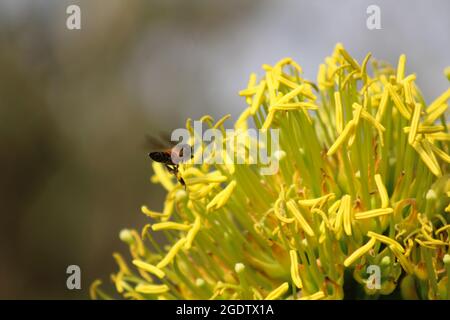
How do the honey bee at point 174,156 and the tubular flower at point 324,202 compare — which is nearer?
the tubular flower at point 324,202

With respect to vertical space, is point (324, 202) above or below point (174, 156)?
below

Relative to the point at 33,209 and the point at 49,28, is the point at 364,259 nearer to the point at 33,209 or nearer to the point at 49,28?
the point at 33,209

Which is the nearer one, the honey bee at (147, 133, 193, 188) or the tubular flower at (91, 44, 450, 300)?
the tubular flower at (91, 44, 450, 300)

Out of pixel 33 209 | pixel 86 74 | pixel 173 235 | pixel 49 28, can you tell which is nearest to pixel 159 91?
pixel 86 74

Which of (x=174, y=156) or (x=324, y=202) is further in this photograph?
(x=174, y=156)
